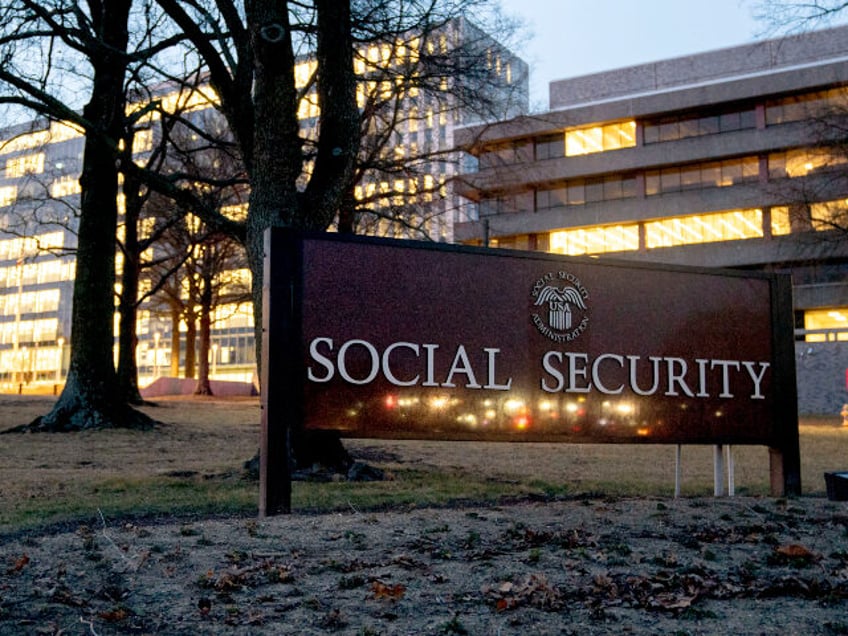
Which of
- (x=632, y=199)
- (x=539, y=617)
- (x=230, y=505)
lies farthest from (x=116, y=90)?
(x=632, y=199)

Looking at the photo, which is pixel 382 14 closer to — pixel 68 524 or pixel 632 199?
pixel 68 524

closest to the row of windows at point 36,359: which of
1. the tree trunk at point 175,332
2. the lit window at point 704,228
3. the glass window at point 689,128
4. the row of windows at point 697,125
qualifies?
the tree trunk at point 175,332

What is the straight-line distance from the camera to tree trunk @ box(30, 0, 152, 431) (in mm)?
17797

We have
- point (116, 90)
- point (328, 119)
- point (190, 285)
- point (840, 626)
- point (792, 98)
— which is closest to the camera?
point (840, 626)

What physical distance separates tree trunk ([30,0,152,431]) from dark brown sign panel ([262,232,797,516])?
39.4 ft

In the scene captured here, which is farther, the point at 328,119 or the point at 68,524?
the point at 328,119

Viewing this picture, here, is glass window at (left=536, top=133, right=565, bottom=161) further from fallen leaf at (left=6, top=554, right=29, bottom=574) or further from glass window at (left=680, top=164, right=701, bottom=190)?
fallen leaf at (left=6, top=554, right=29, bottom=574)

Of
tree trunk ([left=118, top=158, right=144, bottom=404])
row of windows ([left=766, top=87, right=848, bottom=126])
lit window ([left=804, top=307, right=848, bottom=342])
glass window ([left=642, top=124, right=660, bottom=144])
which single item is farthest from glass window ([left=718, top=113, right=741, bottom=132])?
tree trunk ([left=118, top=158, right=144, bottom=404])

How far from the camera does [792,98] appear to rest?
51781 mm

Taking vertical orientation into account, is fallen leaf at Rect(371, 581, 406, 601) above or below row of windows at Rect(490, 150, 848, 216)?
below

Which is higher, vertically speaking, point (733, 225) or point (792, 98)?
point (792, 98)

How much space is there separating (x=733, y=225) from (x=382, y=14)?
45.2 meters

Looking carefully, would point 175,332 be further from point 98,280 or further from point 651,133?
point 98,280

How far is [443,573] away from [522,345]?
3.52 m
